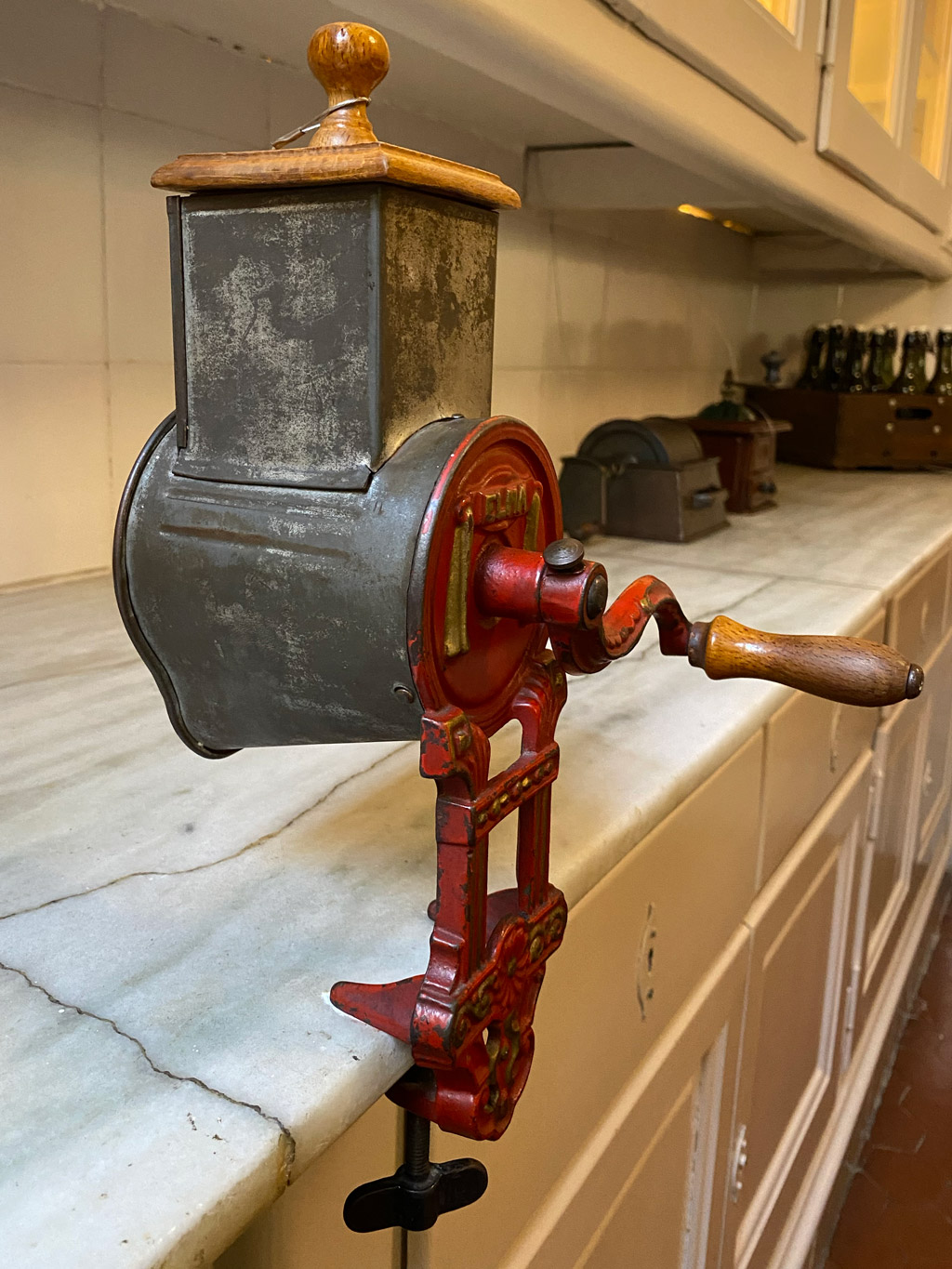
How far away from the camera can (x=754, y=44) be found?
1213 millimetres

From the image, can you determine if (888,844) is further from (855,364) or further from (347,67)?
(347,67)

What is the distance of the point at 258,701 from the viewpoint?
47cm

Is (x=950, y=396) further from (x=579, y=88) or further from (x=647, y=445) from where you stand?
(x=579, y=88)

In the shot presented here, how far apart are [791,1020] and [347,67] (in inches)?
46.5

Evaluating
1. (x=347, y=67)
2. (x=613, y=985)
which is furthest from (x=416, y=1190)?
(x=347, y=67)

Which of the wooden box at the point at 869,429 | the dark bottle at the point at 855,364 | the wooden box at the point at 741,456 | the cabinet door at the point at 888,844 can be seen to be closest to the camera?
the cabinet door at the point at 888,844

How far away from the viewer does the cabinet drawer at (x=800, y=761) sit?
997mm

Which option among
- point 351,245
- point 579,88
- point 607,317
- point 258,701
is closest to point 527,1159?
point 258,701

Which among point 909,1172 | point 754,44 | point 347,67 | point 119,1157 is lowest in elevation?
point 909,1172

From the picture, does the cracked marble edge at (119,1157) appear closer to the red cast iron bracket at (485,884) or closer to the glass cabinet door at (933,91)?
the red cast iron bracket at (485,884)

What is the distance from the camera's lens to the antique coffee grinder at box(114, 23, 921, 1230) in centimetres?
41

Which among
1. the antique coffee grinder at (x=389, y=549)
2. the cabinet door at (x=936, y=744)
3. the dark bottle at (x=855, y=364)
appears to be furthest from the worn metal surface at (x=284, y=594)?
the dark bottle at (x=855, y=364)

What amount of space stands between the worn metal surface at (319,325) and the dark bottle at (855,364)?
7.98ft

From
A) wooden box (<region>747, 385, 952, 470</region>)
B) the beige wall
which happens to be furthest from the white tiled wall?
the beige wall
